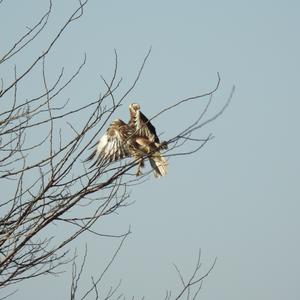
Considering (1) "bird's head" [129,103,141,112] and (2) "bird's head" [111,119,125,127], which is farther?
(2) "bird's head" [111,119,125,127]

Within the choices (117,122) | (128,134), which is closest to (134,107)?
(128,134)

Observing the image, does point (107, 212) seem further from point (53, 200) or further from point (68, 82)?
point (68, 82)

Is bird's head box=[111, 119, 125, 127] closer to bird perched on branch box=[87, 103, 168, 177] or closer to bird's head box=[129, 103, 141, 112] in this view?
bird perched on branch box=[87, 103, 168, 177]

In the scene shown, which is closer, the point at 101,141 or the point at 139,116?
the point at 139,116

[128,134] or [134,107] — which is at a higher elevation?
[134,107]

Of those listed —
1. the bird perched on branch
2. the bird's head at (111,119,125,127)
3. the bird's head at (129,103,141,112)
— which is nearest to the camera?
the bird perched on branch

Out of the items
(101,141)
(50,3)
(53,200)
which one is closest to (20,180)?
(53,200)

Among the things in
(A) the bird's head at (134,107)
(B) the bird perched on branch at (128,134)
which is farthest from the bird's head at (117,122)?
(A) the bird's head at (134,107)

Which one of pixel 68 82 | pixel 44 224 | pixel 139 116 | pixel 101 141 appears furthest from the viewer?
pixel 101 141

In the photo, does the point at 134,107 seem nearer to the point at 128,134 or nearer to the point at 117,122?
the point at 128,134

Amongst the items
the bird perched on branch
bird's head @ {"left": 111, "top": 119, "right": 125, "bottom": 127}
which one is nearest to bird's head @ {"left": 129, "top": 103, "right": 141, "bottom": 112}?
the bird perched on branch

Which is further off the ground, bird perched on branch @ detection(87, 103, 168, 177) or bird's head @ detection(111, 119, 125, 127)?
bird's head @ detection(111, 119, 125, 127)

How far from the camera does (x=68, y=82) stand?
3766 mm

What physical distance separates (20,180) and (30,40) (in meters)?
0.90
